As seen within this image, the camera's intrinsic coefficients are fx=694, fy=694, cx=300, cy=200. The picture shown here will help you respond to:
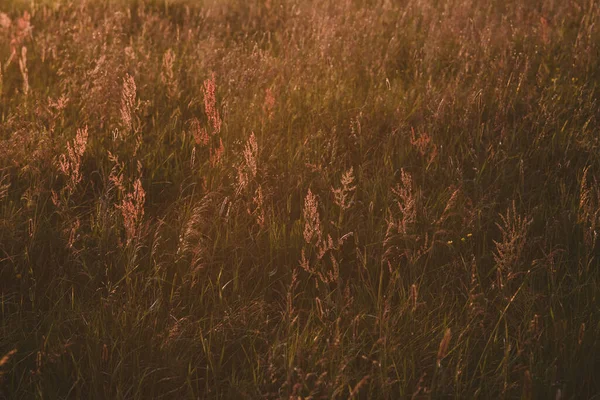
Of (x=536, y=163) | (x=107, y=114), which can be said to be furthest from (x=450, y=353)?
(x=107, y=114)

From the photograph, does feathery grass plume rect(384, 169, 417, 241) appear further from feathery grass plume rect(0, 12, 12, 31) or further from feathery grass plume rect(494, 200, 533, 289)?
feathery grass plume rect(0, 12, 12, 31)

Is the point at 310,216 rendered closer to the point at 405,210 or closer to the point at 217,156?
the point at 405,210

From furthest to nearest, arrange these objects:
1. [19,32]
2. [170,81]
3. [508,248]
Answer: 1. [19,32]
2. [170,81]
3. [508,248]

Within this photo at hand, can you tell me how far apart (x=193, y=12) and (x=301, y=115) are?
7.76 ft

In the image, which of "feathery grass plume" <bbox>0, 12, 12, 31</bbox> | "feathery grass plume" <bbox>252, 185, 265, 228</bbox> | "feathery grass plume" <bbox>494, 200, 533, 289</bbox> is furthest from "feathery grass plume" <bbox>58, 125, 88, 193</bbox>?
"feathery grass plume" <bbox>0, 12, 12, 31</bbox>

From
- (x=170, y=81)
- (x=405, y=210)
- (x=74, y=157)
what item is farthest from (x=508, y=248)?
(x=170, y=81)

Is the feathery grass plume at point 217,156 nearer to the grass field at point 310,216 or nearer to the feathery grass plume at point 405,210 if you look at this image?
the grass field at point 310,216

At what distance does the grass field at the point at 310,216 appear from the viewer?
6.33 feet

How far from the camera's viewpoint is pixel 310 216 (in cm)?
212

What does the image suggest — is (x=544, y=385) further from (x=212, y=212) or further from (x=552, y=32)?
(x=552, y=32)

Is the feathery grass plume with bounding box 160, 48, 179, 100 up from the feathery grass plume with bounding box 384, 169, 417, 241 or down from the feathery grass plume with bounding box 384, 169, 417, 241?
down

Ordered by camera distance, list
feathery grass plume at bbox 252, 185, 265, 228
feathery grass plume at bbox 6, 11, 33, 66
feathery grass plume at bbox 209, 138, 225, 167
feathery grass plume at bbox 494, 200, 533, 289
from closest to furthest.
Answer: feathery grass plume at bbox 494, 200, 533, 289 → feathery grass plume at bbox 252, 185, 265, 228 → feathery grass plume at bbox 209, 138, 225, 167 → feathery grass plume at bbox 6, 11, 33, 66

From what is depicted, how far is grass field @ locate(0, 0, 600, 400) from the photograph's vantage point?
1930mm

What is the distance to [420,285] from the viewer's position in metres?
2.24
